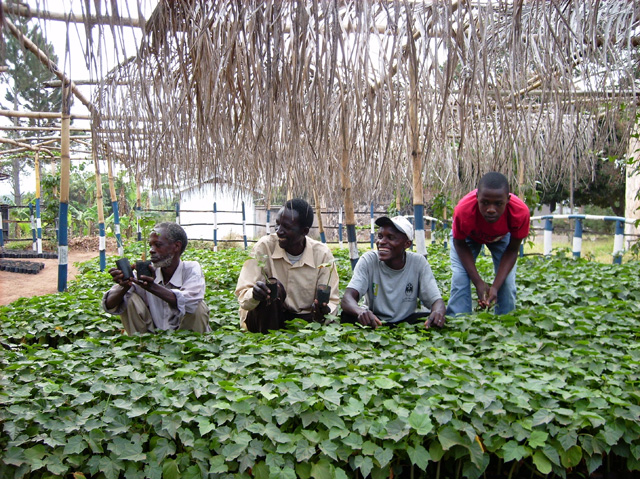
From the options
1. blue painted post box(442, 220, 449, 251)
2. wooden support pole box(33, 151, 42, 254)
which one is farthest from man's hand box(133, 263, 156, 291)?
wooden support pole box(33, 151, 42, 254)

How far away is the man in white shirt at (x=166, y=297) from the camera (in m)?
3.71

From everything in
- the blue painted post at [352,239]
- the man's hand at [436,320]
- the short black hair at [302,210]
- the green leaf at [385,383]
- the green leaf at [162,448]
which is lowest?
the green leaf at [162,448]

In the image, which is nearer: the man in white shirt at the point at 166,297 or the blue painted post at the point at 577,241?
the man in white shirt at the point at 166,297

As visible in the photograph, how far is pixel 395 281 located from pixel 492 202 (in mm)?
919

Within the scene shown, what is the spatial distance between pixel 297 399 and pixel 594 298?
368 centimetres

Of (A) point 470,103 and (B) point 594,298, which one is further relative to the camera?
(B) point 594,298

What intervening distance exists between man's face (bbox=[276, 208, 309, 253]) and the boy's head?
4.37 ft

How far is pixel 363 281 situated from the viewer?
4.04 metres

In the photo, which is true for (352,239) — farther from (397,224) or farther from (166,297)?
(166,297)

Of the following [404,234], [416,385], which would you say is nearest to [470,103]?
[404,234]

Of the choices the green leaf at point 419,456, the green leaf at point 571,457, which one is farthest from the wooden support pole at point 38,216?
the green leaf at point 571,457

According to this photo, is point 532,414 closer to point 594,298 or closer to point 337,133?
point 337,133

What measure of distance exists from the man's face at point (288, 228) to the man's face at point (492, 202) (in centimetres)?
133

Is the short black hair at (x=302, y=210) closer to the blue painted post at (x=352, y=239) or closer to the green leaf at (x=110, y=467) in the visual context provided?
the blue painted post at (x=352, y=239)
